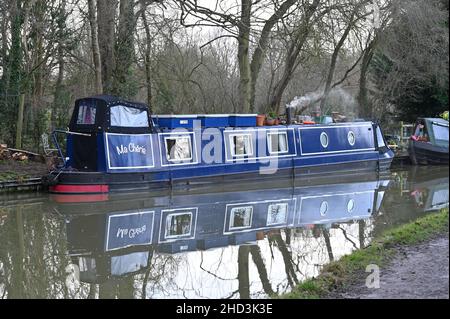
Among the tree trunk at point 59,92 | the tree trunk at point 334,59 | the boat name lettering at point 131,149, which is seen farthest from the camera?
the tree trunk at point 59,92

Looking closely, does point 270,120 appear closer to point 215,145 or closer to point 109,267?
point 215,145

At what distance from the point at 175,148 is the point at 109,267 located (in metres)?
6.64

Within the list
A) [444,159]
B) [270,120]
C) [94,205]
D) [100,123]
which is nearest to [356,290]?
[444,159]

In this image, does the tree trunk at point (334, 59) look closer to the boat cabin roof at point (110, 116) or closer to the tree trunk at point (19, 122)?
the boat cabin roof at point (110, 116)

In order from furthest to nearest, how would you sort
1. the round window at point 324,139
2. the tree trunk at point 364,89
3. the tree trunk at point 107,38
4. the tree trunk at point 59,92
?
the tree trunk at point 364,89, the tree trunk at point 59,92, the round window at point 324,139, the tree trunk at point 107,38

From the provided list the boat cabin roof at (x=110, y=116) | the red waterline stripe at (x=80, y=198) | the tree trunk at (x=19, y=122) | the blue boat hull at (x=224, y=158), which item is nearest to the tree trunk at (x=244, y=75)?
the blue boat hull at (x=224, y=158)

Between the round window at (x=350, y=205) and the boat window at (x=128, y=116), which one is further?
the boat window at (x=128, y=116)

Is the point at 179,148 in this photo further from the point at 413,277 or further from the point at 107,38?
the point at 413,277

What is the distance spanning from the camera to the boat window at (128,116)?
486 inches

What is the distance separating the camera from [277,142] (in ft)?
49.2

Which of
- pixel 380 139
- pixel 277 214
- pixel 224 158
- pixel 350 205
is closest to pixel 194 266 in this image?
pixel 277 214

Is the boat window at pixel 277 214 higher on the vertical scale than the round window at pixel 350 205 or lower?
higher

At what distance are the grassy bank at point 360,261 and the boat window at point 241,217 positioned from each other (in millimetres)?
3147
